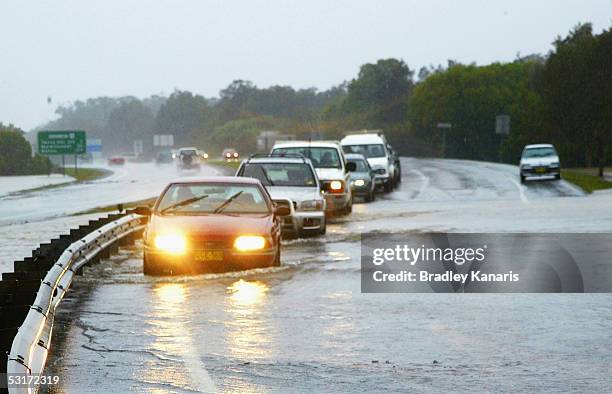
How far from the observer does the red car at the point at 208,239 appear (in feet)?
53.6

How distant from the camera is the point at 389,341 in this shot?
10.8 metres

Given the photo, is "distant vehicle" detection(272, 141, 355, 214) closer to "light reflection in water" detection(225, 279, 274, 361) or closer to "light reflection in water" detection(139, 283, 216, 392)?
"light reflection in water" detection(225, 279, 274, 361)

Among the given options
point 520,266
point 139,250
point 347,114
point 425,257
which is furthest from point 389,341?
point 347,114

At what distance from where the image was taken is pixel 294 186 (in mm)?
25312

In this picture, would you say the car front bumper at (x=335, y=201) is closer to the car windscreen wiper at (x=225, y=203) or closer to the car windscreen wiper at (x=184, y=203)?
the car windscreen wiper at (x=225, y=203)

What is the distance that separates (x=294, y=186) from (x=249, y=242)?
8817mm

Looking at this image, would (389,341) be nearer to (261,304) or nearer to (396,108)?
(261,304)

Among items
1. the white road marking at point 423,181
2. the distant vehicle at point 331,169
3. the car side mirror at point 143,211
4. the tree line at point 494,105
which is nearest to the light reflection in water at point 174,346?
the car side mirror at point 143,211

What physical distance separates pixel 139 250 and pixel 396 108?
155 m

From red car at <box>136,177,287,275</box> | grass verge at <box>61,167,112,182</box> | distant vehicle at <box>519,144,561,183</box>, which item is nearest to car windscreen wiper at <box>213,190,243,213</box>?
red car at <box>136,177,287,275</box>

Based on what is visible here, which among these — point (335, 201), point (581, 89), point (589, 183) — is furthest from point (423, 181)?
point (335, 201)

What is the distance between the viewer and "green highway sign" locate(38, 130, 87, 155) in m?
91.1

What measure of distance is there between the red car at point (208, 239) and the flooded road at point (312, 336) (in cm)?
27

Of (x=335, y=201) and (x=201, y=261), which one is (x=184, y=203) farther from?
(x=335, y=201)
